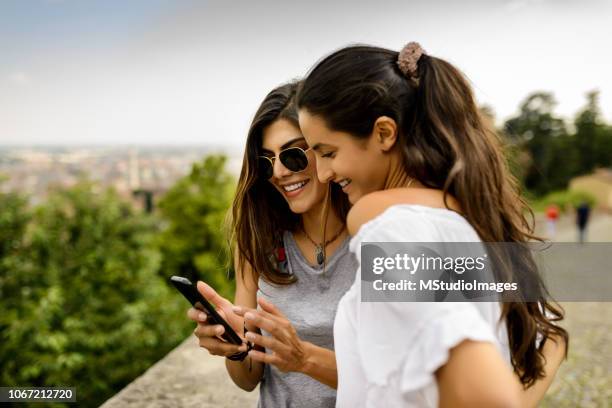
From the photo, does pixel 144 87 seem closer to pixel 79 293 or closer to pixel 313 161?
pixel 79 293

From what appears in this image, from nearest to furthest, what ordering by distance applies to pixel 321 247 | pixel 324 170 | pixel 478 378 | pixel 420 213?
pixel 478 378
pixel 420 213
pixel 324 170
pixel 321 247

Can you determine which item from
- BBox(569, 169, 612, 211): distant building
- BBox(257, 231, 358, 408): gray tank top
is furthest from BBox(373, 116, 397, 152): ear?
BBox(569, 169, 612, 211): distant building

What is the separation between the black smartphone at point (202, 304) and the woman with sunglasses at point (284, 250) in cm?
3

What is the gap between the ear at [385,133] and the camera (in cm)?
121

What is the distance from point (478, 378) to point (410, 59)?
713 millimetres

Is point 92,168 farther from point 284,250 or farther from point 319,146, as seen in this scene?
point 319,146

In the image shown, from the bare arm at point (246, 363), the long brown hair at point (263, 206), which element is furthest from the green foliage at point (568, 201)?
the bare arm at point (246, 363)

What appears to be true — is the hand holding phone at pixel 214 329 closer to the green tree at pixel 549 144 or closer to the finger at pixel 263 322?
the finger at pixel 263 322

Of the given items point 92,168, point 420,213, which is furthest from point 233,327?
point 92,168

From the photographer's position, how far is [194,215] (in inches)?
837

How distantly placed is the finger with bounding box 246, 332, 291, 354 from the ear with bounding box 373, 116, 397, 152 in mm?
552

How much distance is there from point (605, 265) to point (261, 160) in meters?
14.8

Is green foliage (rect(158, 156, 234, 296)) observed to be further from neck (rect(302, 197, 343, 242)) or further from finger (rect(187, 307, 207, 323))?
finger (rect(187, 307, 207, 323))

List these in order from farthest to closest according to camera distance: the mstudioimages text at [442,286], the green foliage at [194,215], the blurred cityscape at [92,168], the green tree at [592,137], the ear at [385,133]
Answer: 1. the green tree at [592,137]
2. the green foliage at [194,215]
3. the blurred cityscape at [92,168]
4. the ear at [385,133]
5. the mstudioimages text at [442,286]
